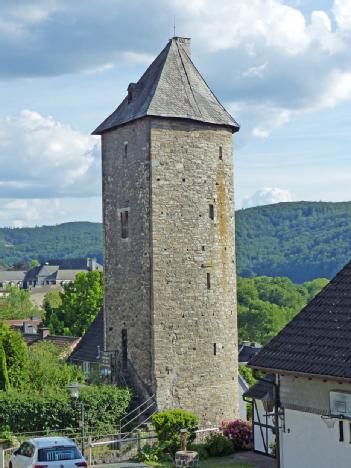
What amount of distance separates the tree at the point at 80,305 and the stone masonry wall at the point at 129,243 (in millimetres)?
22014

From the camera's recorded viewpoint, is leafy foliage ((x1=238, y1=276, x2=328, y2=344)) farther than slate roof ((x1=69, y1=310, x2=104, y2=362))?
Yes

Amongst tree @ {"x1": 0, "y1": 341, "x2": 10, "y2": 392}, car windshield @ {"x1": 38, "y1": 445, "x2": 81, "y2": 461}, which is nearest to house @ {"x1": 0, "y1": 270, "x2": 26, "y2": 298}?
tree @ {"x1": 0, "y1": 341, "x2": 10, "y2": 392}

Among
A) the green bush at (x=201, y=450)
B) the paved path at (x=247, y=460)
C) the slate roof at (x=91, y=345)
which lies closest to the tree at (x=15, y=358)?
the slate roof at (x=91, y=345)

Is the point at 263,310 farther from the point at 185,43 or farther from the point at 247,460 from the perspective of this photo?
the point at 247,460

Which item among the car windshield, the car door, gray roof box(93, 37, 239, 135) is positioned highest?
gray roof box(93, 37, 239, 135)

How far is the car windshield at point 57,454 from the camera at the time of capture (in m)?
18.8

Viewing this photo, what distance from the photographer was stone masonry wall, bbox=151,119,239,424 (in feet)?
102

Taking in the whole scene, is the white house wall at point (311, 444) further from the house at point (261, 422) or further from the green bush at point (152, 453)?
the green bush at point (152, 453)

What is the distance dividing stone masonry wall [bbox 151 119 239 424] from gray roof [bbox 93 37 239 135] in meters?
0.52

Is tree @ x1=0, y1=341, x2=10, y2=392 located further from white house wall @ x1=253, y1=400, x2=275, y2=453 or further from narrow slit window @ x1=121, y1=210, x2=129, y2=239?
white house wall @ x1=253, y1=400, x2=275, y2=453

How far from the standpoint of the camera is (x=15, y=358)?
104 feet

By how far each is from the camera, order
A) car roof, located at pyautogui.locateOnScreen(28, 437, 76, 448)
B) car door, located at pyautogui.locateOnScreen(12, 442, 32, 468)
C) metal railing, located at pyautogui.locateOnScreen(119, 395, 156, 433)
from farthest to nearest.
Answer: metal railing, located at pyautogui.locateOnScreen(119, 395, 156, 433) < car door, located at pyautogui.locateOnScreen(12, 442, 32, 468) < car roof, located at pyautogui.locateOnScreen(28, 437, 76, 448)

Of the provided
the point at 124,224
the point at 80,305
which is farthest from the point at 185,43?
the point at 80,305

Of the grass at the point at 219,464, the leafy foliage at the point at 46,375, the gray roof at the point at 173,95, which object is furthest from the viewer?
the leafy foliage at the point at 46,375
